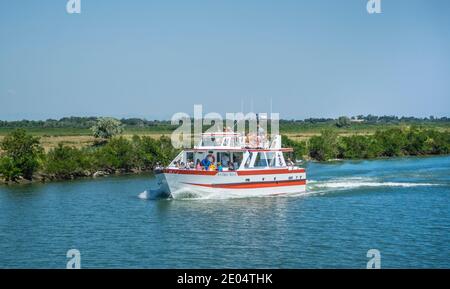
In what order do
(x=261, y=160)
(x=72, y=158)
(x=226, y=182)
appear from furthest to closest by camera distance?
(x=72, y=158)
(x=261, y=160)
(x=226, y=182)

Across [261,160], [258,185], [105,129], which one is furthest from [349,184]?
[105,129]

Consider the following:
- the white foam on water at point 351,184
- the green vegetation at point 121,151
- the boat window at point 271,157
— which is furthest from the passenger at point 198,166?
the green vegetation at point 121,151

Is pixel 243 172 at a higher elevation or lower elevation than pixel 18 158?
lower

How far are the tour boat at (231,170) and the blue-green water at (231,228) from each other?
1.10 metres

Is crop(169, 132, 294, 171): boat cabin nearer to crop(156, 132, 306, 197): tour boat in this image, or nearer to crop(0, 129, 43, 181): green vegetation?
A: crop(156, 132, 306, 197): tour boat

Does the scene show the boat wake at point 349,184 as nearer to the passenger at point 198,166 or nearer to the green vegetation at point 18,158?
the passenger at point 198,166

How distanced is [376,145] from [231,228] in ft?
193

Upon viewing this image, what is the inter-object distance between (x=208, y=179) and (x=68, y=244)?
1332cm

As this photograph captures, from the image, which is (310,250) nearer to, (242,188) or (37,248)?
(37,248)

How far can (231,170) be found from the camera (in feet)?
133

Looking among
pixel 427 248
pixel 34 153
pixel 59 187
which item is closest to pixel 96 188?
pixel 59 187

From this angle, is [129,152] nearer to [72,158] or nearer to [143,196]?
[72,158]

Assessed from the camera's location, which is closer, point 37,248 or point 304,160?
point 37,248
